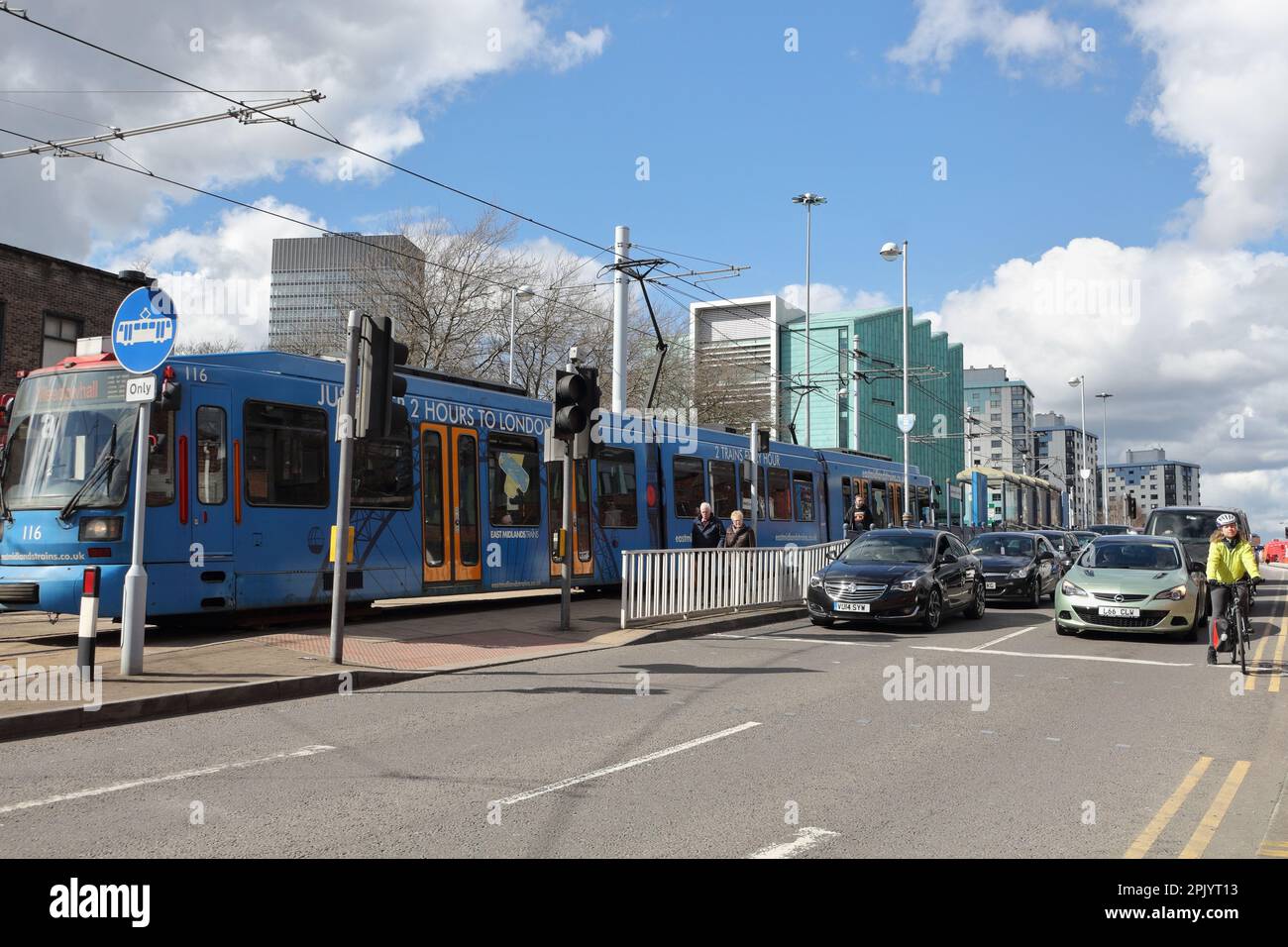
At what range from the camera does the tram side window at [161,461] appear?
11.3 meters

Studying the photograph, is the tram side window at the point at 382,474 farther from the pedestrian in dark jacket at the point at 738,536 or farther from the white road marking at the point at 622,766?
the white road marking at the point at 622,766

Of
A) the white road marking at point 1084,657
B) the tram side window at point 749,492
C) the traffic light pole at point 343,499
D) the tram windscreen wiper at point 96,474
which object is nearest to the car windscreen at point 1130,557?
the white road marking at point 1084,657

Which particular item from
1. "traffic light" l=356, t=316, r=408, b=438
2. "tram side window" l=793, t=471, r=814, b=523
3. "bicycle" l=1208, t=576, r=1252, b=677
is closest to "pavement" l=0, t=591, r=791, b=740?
"traffic light" l=356, t=316, r=408, b=438

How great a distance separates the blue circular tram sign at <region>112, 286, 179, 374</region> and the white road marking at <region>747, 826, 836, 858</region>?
6.67 metres

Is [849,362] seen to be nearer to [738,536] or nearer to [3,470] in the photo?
[738,536]

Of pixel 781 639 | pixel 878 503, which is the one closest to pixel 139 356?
pixel 781 639

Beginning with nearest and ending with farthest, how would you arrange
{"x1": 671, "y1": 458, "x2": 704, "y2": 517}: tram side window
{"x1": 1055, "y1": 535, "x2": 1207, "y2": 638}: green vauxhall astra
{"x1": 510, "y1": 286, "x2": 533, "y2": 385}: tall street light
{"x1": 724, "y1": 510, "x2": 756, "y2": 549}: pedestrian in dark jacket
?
{"x1": 1055, "y1": 535, "x2": 1207, "y2": 638}: green vauxhall astra
{"x1": 724, "y1": 510, "x2": 756, "y2": 549}: pedestrian in dark jacket
{"x1": 671, "y1": 458, "x2": 704, "y2": 517}: tram side window
{"x1": 510, "y1": 286, "x2": 533, "y2": 385}: tall street light

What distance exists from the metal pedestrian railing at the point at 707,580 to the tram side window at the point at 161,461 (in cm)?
559

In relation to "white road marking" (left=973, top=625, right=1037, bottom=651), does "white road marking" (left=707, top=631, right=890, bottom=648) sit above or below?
above

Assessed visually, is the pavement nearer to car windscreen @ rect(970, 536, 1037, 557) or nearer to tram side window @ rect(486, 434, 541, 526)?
tram side window @ rect(486, 434, 541, 526)

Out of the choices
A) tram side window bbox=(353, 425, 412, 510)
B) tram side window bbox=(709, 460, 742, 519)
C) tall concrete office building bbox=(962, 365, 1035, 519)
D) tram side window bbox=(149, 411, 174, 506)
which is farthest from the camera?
tall concrete office building bbox=(962, 365, 1035, 519)

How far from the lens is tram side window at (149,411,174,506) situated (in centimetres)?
Answer: 1127
